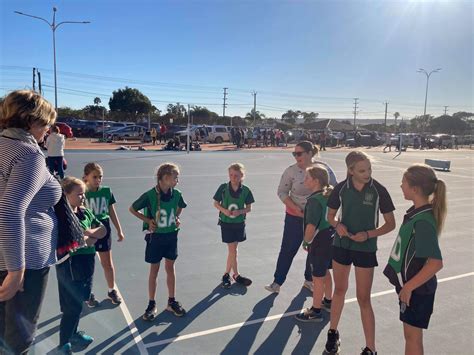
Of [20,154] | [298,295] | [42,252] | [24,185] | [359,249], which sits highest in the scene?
[20,154]

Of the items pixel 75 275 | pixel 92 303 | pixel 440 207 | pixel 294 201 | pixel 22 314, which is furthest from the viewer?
pixel 294 201

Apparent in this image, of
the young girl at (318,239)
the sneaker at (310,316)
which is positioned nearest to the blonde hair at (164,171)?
the young girl at (318,239)

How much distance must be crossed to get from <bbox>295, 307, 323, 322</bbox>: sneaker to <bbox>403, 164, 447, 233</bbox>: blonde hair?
1643 millimetres

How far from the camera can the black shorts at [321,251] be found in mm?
3750

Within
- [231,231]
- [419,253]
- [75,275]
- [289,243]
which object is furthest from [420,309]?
[75,275]

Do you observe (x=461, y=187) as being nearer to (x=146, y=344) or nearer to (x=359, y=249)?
(x=359, y=249)

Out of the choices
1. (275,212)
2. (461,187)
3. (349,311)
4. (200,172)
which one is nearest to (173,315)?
(349,311)

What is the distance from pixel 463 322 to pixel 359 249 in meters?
1.64

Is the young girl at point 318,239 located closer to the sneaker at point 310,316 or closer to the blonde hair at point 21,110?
the sneaker at point 310,316

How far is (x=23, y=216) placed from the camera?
1.81 meters

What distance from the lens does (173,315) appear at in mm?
3764

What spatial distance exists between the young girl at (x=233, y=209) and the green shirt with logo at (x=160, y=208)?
2.73 feet

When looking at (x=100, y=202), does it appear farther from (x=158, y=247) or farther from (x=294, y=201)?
(x=294, y=201)

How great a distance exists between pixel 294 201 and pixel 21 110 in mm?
3072
